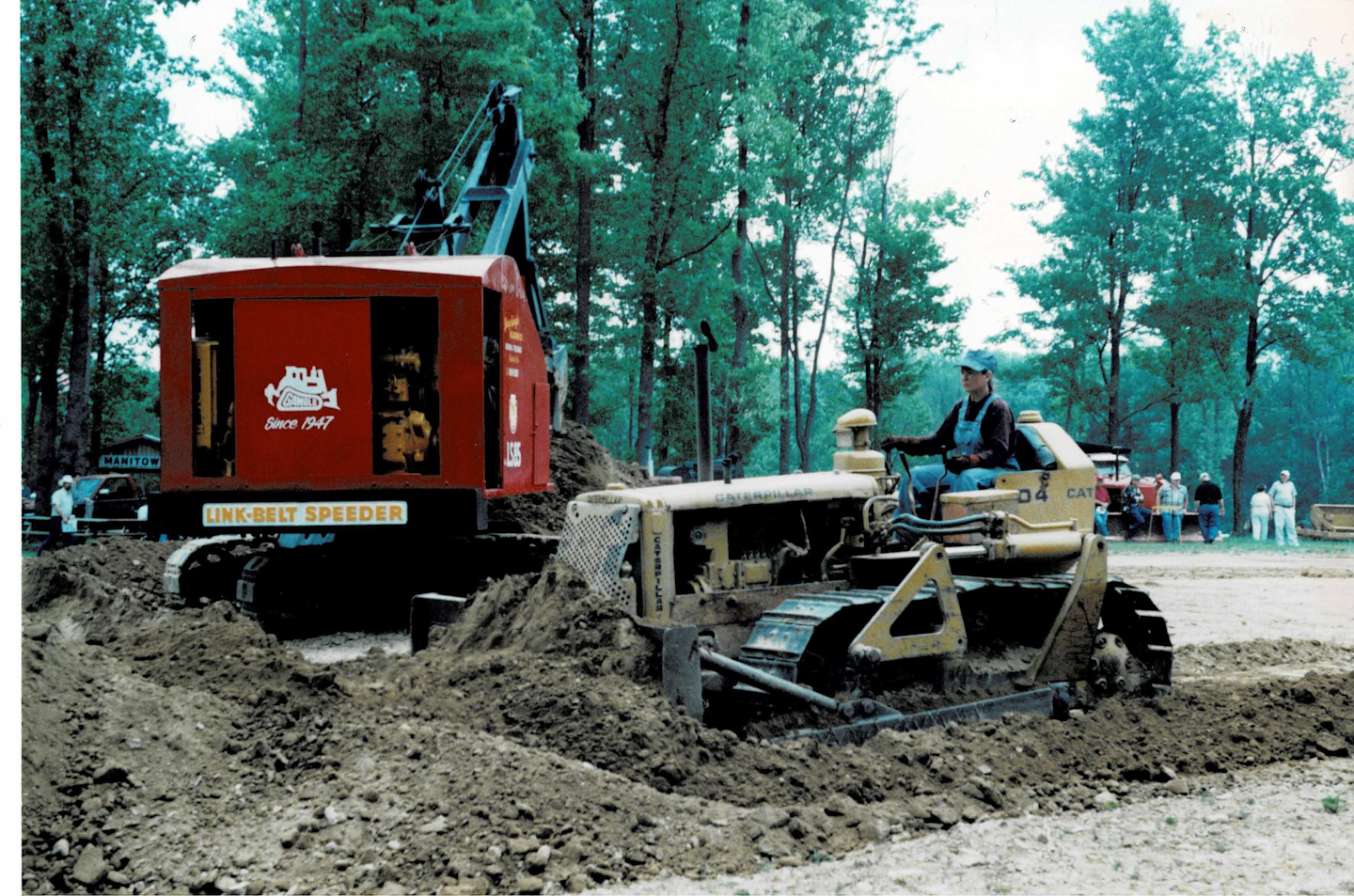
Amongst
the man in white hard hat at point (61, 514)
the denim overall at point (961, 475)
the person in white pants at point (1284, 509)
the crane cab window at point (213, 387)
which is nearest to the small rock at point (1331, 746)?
the denim overall at point (961, 475)

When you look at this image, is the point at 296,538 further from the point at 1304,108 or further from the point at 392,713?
the point at 1304,108

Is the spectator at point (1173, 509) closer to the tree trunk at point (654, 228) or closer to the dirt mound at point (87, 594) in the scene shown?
the tree trunk at point (654, 228)

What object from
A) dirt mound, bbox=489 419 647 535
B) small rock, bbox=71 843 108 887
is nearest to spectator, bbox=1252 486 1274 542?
dirt mound, bbox=489 419 647 535

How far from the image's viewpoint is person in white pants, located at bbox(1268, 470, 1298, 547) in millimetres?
20344

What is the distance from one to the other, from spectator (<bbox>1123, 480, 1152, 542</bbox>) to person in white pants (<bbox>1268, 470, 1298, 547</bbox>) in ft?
10.1

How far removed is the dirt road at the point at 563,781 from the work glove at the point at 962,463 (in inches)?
59.3

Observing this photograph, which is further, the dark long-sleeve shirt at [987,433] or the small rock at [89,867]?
the dark long-sleeve shirt at [987,433]

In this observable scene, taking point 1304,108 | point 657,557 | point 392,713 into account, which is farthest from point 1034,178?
point 392,713

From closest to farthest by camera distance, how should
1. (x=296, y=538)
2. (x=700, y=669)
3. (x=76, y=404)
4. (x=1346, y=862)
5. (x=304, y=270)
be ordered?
(x=1346, y=862)
(x=700, y=669)
(x=76, y=404)
(x=304, y=270)
(x=296, y=538)

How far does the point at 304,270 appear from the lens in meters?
8.82

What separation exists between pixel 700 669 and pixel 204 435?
481 cm

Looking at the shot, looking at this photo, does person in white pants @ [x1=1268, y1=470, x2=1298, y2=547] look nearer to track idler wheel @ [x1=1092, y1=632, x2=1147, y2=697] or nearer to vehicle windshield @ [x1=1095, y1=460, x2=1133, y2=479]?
vehicle windshield @ [x1=1095, y1=460, x2=1133, y2=479]

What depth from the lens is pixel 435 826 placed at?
4.43 metres

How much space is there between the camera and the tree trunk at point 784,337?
29922mm
